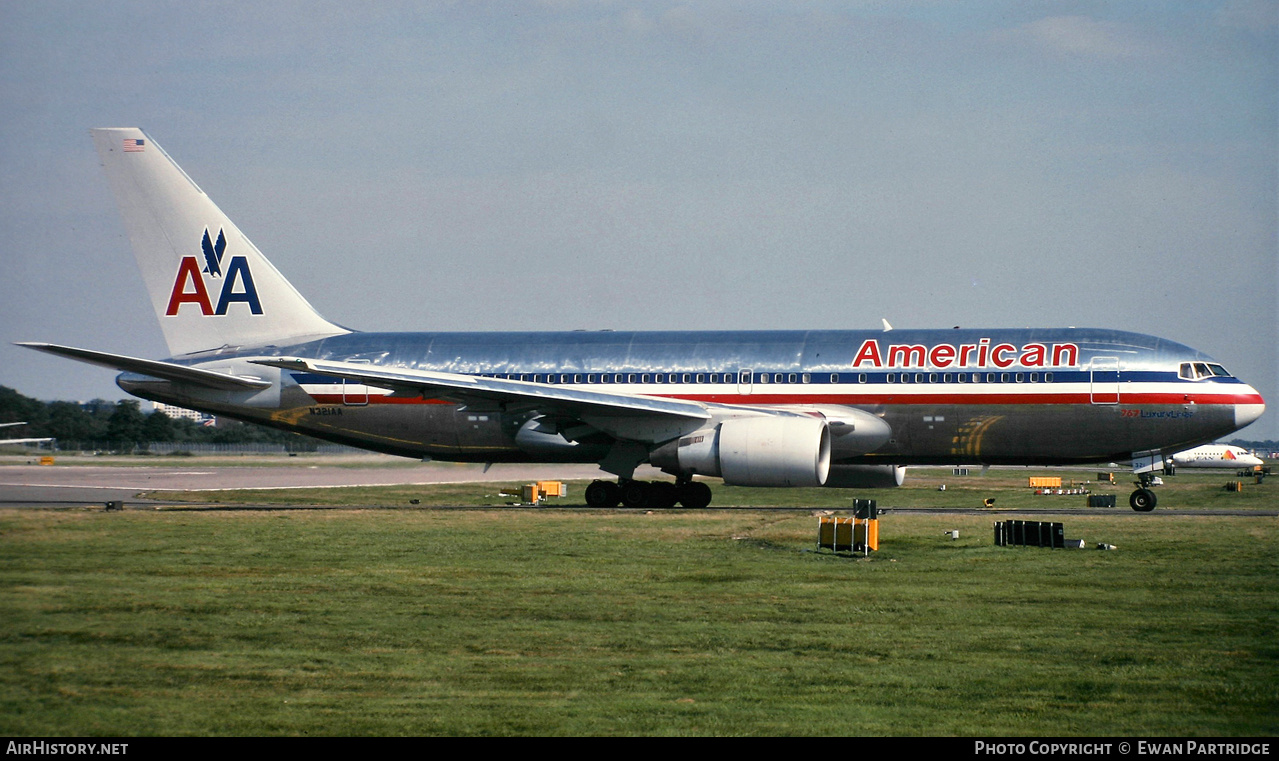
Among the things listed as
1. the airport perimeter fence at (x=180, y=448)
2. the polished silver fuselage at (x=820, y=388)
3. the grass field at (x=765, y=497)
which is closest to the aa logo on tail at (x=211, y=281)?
the polished silver fuselage at (x=820, y=388)

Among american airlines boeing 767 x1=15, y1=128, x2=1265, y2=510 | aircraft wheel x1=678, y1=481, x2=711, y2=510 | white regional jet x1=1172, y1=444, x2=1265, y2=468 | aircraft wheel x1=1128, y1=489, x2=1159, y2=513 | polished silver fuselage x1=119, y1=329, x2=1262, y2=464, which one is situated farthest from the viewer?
white regional jet x1=1172, y1=444, x2=1265, y2=468

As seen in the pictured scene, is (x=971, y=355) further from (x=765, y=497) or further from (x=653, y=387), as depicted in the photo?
(x=765, y=497)

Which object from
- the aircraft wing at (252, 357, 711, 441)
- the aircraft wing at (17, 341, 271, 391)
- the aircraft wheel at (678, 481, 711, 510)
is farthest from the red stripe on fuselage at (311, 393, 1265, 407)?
the aircraft wing at (17, 341, 271, 391)

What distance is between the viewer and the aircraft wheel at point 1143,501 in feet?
103

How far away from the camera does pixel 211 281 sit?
1356 inches

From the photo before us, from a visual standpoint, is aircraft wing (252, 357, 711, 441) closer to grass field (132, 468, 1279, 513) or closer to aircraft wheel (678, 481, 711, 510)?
aircraft wheel (678, 481, 711, 510)

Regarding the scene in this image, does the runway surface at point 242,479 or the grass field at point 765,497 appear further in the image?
the runway surface at point 242,479

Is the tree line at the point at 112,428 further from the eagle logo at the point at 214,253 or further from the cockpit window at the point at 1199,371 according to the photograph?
the cockpit window at the point at 1199,371

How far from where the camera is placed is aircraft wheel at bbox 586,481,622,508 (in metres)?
31.5

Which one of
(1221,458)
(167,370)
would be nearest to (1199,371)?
(167,370)

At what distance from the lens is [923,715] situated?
9.23 metres

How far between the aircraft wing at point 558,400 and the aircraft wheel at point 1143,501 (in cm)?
1199

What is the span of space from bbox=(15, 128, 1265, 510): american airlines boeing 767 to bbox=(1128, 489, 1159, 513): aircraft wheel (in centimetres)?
7
